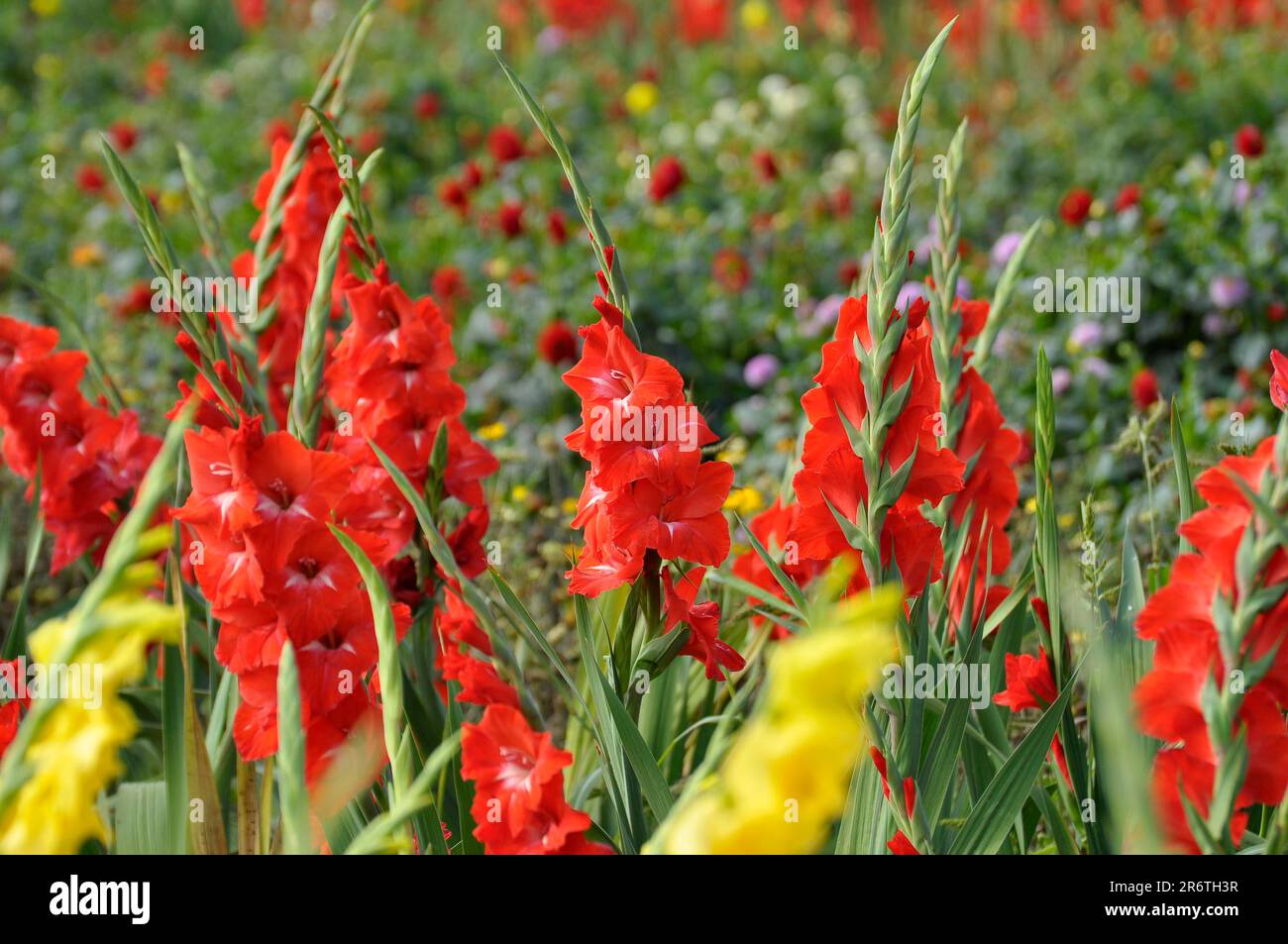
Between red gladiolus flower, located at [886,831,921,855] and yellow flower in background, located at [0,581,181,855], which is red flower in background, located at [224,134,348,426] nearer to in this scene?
red gladiolus flower, located at [886,831,921,855]

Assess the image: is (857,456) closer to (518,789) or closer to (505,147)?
(518,789)

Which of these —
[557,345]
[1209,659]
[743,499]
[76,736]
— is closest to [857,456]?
[1209,659]

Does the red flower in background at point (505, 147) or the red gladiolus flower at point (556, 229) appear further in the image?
the red flower in background at point (505, 147)

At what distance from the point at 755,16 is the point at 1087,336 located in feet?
14.1

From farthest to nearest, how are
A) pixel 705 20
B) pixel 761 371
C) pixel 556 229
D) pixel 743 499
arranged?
pixel 705 20 < pixel 556 229 < pixel 761 371 < pixel 743 499

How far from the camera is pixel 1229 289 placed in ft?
12.5

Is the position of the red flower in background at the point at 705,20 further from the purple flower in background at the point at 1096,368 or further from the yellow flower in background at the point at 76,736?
the yellow flower in background at the point at 76,736

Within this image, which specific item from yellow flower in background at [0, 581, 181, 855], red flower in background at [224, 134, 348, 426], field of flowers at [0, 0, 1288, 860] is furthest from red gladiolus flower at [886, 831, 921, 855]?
red flower in background at [224, 134, 348, 426]

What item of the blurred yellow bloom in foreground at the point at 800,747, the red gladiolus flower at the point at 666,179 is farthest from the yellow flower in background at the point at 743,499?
the red gladiolus flower at the point at 666,179

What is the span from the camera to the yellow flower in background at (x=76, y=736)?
0.85 metres

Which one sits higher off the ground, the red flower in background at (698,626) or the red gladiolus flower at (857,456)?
→ the red gladiolus flower at (857,456)

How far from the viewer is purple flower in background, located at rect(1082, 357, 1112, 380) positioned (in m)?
3.74

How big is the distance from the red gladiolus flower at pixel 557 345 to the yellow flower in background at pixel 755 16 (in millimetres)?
4120

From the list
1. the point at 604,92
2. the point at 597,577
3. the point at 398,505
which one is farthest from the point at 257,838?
the point at 604,92
